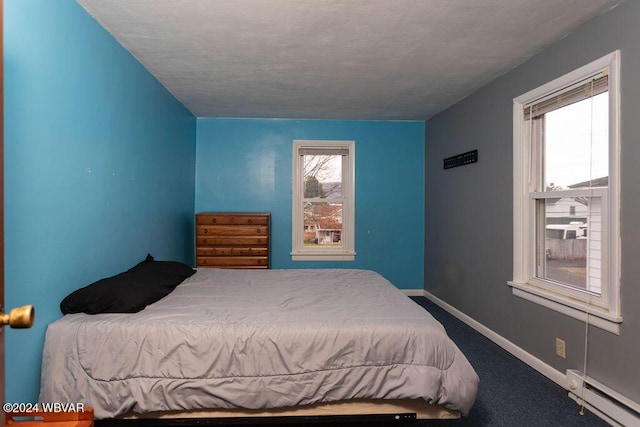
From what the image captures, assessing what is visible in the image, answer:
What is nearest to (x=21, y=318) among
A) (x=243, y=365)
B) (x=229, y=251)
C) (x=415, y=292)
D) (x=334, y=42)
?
(x=243, y=365)

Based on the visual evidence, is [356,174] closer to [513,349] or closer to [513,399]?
[513,349]

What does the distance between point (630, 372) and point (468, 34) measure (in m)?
2.24

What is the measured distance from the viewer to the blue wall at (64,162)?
59.1 inches

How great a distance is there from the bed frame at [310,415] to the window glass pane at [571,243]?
136 cm

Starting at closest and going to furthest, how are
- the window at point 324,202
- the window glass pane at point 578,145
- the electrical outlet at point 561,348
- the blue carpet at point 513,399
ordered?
the blue carpet at point 513,399
the window glass pane at point 578,145
the electrical outlet at point 561,348
the window at point 324,202

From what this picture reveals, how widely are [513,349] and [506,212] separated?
1148 mm

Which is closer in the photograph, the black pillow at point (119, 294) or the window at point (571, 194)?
the black pillow at point (119, 294)

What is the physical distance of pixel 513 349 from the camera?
2758 millimetres

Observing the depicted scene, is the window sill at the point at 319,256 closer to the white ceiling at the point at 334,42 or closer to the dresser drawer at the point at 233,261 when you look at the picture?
the dresser drawer at the point at 233,261

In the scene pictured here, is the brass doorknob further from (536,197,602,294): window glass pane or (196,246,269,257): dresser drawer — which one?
(196,246,269,257): dresser drawer

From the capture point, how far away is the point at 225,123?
438 cm

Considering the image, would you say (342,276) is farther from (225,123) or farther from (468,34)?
(225,123)

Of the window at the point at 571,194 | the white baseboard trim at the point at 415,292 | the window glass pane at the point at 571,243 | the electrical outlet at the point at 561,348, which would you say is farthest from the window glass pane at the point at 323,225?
the electrical outlet at the point at 561,348

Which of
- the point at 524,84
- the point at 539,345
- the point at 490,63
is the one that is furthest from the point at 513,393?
the point at 490,63
